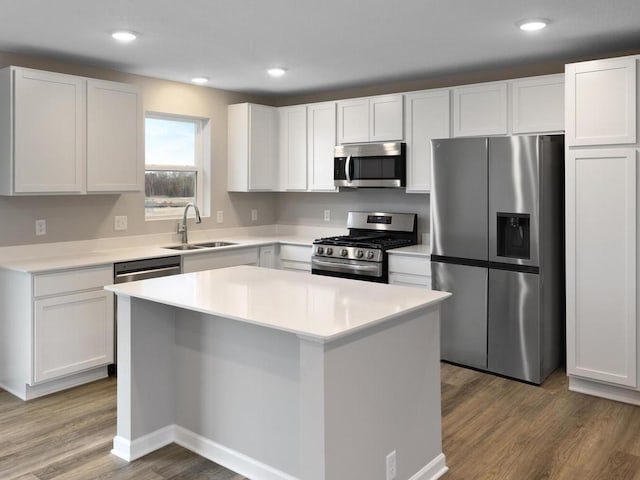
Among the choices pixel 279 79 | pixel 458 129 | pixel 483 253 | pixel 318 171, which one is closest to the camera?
pixel 483 253

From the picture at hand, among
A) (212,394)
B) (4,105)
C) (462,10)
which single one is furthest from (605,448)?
(4,105)

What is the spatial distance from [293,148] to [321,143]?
1.14 feet

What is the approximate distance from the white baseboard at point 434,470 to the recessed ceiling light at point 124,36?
2.98 m

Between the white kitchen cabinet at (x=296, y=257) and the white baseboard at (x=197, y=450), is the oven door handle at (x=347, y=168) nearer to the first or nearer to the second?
the white kitchen cabinet at (x=296, y=257)

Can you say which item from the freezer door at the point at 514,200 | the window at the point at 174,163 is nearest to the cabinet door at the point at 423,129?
the freezer door at the point at 514,200

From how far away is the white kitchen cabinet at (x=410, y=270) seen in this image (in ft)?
14.6

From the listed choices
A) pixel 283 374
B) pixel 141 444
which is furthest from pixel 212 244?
pixel 283 374

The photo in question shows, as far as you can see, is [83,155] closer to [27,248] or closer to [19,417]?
[27,248]

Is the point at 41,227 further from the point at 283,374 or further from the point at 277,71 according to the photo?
the point at 283,374

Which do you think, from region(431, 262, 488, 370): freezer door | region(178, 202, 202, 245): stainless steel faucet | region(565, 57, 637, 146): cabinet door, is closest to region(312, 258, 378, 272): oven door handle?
region(431, 262, 488, 370): freezer door

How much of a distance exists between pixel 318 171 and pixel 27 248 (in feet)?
8.45

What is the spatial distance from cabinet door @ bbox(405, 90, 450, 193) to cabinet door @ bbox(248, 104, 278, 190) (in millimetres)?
1486

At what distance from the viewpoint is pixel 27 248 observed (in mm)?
4090

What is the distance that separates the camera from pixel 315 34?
3.55 m
